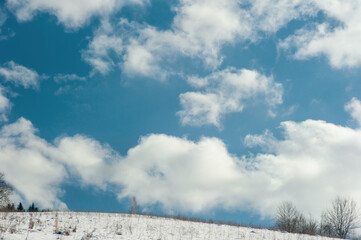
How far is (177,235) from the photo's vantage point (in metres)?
19.5

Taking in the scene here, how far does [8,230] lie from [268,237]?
1713cm

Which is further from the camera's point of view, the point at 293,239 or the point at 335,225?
the point at 335,225

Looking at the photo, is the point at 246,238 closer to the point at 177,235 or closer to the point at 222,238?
the point at 222,238

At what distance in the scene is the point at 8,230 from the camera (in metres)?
14.8

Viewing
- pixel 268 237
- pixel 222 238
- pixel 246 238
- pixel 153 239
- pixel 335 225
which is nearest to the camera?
pixel 153 239

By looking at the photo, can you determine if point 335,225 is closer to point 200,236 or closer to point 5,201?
point 200,236

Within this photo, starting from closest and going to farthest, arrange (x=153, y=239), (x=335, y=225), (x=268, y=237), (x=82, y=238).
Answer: (x=82, y=238) < (x=153, y=239) < (x=268, y=237) < (x=335, y=225)

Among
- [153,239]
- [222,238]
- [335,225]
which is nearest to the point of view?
[153,239]

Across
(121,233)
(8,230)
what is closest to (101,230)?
(121,233)

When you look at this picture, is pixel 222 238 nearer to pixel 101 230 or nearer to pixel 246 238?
pixel 246 238

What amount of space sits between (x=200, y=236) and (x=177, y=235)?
1.66m

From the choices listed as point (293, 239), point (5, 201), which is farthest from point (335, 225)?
point (5, 201)

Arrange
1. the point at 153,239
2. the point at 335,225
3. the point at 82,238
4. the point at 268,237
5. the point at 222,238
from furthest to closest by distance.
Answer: the point at 335,225 < the point at 268,237 < the point at 222,238 < the point at 153,239 < the point at 82,238

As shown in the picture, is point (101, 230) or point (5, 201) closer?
point (101, 230)
